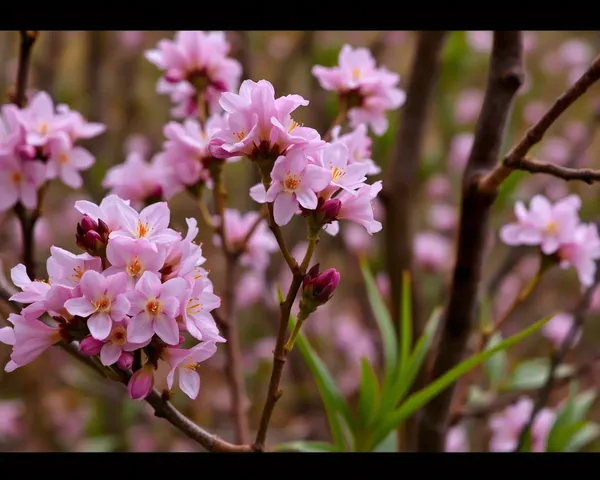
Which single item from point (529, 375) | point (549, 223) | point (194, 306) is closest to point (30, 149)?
point (194, 306)

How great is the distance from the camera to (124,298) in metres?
0.42

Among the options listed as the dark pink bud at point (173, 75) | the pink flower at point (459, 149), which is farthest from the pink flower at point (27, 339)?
the pink flower at point (459, 149)

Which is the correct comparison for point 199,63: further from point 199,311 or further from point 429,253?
point 429,253

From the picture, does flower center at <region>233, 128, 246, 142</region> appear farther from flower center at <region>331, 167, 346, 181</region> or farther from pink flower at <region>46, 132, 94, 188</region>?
pink flower at <region>46, 132, 94, 188</region>

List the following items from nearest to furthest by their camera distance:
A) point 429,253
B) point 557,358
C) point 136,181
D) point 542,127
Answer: point 542,127
point 136,181
point 557,358
point 429,253

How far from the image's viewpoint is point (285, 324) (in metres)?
0.48

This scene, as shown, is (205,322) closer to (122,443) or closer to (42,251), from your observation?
(122,443)

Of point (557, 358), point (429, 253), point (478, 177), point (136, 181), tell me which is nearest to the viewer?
point (478, 177)

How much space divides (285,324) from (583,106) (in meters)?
2.67

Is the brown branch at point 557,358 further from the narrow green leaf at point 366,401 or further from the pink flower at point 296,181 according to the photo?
the pink flower at point 296,181

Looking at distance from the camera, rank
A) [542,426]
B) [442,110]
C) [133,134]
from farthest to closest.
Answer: [133,134] → [442,110] → [542,426]

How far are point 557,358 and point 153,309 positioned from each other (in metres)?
0.67

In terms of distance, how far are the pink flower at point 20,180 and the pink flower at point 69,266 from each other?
0.28 m
